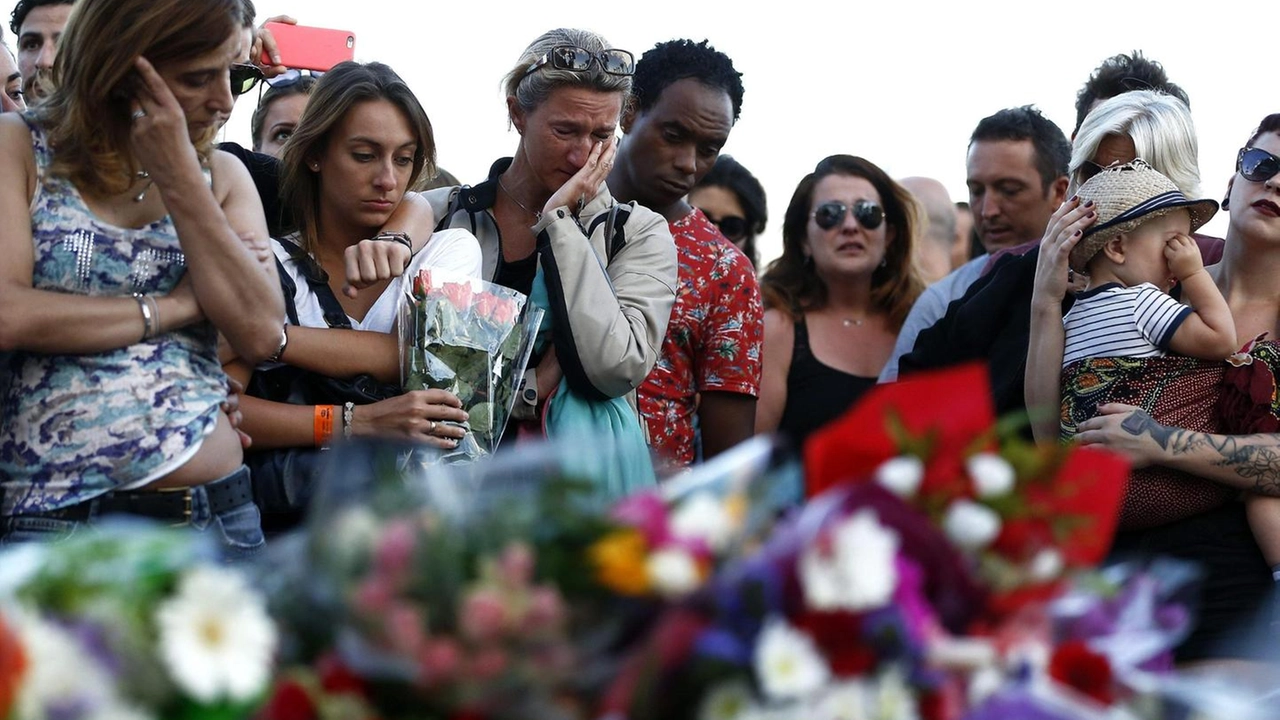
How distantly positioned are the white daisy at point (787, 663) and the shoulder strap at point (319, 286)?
214 cm

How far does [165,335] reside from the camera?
2.40 metres

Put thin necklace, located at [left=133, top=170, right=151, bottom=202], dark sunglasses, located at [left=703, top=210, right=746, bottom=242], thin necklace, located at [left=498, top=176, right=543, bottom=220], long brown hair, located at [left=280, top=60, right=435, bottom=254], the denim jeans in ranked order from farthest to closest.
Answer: dark sunglasses, located at [left=703, top=210, right=746, bottom=242], thin necklace, located at [left=498, top=176, right=543, bottom=220], long brown hair, located at [left=280, top=60, right=435, bottom=254], thin necklace, located at [left=133, top=170, right=151, bottom=202], the denim jeans

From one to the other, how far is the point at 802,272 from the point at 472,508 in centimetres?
388

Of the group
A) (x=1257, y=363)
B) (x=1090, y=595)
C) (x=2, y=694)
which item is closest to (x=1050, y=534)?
(x=1090, y=595)

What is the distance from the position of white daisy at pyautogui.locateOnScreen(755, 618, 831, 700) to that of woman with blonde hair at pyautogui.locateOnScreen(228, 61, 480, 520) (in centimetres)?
168

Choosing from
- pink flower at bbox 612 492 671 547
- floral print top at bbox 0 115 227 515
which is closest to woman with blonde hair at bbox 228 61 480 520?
floral print top at bbox 0 115 227 515

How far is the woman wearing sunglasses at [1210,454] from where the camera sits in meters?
2.94

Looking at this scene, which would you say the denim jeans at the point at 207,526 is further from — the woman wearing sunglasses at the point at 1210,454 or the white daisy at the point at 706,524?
the woman wearing sunglasses at the point at 1210,454

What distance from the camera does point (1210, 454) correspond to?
296cm

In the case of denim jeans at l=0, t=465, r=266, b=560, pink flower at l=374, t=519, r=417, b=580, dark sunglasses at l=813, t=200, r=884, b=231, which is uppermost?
pink flower at l=374, t=519, r=417, b=580

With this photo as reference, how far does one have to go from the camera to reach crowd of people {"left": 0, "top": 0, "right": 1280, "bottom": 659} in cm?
233

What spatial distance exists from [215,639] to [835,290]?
3.97m

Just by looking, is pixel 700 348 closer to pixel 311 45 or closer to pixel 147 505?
pixel 311 45

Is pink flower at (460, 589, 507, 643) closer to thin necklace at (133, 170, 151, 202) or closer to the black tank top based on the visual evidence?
thin necklace at (133, 170, 151, 202)
